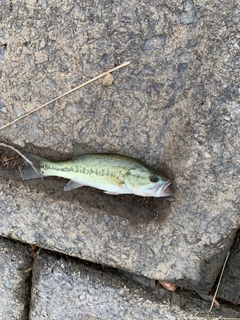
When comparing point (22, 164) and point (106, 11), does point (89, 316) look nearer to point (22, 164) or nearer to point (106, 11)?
point (22, 164)

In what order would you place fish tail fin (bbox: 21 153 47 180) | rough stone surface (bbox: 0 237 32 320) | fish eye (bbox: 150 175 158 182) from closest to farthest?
fish eye (bbox: 150 175 158 182) < fish tail fin (bbox: 21 153 47 180) < rough stone surface (bbox: 0 237 32 320)

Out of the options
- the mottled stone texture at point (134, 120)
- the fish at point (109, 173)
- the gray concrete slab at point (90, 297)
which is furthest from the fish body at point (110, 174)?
the gray concrete slab at point (90, 297)

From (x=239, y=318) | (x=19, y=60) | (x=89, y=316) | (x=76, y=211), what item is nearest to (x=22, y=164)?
(x=76, y=211)

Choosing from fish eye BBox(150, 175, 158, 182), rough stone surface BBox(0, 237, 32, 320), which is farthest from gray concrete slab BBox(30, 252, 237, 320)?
fish eye BBox(150, 175, 158, 182)

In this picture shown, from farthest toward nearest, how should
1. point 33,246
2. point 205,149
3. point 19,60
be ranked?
point 33,246 < point 19,60 < point 205,149

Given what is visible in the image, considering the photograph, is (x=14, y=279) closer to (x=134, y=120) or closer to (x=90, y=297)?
(x=90, y=297)

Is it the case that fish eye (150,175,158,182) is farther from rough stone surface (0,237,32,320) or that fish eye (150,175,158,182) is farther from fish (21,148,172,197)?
rough stone surface (0,237,32,320)

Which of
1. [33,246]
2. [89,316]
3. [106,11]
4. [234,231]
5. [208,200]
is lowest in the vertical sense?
[89,316]
